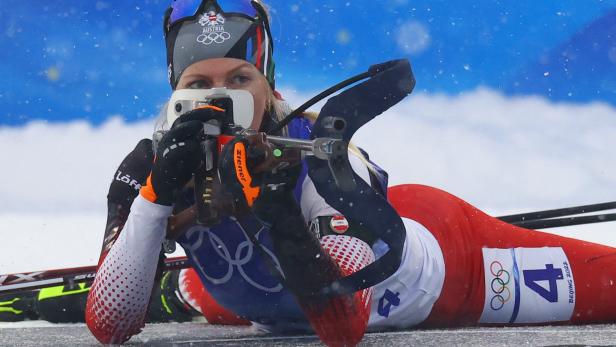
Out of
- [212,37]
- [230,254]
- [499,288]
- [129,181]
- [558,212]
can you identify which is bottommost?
[499,288]

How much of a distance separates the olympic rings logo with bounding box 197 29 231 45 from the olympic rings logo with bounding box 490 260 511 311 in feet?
4.16

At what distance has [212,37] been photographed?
2.13 m

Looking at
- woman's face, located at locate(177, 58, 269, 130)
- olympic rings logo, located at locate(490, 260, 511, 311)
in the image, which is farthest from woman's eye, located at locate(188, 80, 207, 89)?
olympic rings logo, located at locate(490, 260, 511, 311)

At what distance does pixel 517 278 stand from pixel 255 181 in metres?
1.40

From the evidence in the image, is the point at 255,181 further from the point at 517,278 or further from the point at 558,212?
the point at 558,212

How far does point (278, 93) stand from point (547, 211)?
158 cm

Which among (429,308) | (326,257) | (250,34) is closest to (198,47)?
(250,34)

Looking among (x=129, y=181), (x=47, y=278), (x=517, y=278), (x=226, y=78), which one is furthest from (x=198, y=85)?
(x=517, y=278)

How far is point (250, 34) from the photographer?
2211mm

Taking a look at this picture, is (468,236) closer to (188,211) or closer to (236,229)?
(236,229)

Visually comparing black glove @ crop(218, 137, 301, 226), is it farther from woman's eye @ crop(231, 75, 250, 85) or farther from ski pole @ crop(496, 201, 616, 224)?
ski pole @ crop(496, 201, 616, 224)

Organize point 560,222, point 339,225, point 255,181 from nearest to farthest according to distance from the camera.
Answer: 1. point 255,181
2. point 339,225
3. point 560,222

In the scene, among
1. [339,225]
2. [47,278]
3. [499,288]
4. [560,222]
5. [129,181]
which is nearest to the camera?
[339,225]

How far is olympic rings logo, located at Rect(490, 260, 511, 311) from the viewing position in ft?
8.98
